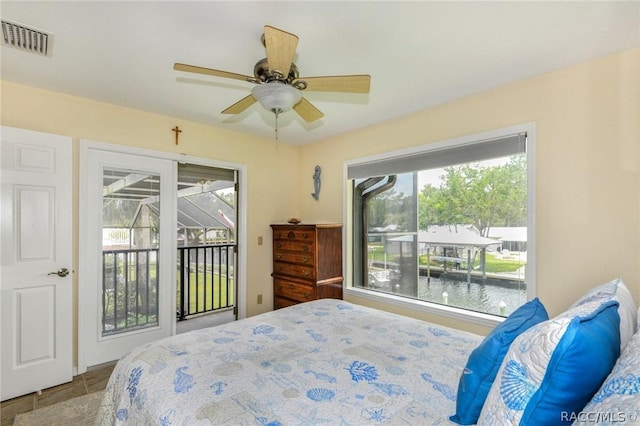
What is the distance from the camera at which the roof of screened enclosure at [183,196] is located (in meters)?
3.05

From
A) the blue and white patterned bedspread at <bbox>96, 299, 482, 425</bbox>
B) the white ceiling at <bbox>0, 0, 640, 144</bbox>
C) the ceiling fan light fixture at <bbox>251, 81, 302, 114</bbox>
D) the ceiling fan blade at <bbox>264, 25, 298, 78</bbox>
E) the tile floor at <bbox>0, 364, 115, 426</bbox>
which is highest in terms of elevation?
the white ceiling at <bbox>0, 0, 640, 144</bbox>

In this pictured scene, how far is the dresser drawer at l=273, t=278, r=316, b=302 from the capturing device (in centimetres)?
357

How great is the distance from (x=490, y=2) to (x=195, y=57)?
1.84m

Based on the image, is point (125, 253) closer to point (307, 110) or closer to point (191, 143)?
point (191, 143)

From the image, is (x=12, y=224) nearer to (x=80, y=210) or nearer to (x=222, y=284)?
(x=80, y=210)

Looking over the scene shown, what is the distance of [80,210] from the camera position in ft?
9.19

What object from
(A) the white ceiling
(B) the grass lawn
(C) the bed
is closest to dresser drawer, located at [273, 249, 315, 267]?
(B) the grass lawn

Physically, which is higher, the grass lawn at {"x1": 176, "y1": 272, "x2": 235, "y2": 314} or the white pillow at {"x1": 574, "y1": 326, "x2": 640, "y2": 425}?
the white pillow at {"x1": 574, "y1": 326, "x2": 640, "y2": 425}

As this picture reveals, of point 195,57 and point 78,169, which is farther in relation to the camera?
point 78,169

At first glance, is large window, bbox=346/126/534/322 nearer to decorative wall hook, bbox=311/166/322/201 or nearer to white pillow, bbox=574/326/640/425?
decorative wall hook, bbox=311/166/322/201

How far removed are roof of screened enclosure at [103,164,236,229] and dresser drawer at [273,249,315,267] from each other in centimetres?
79

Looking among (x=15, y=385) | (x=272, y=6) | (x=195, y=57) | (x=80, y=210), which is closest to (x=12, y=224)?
(x=80, y=210)

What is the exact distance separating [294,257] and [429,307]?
5.39 ft

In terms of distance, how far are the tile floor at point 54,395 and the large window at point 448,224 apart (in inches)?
105
